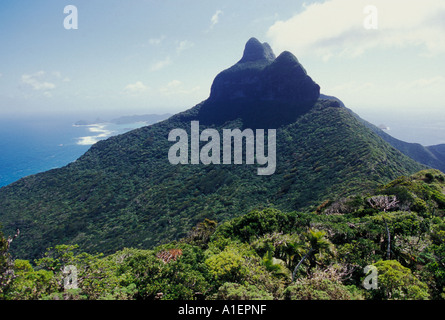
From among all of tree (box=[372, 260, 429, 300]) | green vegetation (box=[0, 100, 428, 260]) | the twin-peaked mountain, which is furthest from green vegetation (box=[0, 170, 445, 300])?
the twin-peaked mountain

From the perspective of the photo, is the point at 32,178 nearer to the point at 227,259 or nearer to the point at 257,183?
the point at 257,183

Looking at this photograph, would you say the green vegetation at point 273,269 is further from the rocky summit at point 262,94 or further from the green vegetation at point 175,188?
the rocky summit at point 262,94

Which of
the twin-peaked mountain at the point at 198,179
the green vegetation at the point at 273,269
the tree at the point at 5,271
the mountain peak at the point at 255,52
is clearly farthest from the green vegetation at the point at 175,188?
the mountain peak at the point at 255,52

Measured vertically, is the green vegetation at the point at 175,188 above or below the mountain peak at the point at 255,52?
below

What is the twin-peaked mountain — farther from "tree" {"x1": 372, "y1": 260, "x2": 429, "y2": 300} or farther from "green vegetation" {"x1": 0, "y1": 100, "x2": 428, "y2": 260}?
"tree" {"x1": 372, "y1": 260, "x2": 429, "y2": 300}

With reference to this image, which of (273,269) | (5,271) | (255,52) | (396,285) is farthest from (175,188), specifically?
(255,52)
